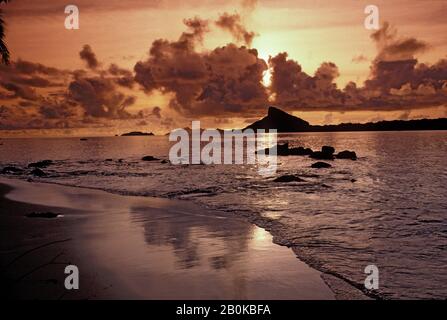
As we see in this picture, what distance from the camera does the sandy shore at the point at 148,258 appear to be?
8562 millimetres

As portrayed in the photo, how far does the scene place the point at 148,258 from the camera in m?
11.0

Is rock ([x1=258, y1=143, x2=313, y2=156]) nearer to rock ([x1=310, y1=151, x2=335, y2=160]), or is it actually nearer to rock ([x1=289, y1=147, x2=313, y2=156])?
rock ([x1=289, y1=147, x2=313, y2=156])

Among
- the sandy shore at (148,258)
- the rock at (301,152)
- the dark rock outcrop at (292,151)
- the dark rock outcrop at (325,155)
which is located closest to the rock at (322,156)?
the dark rock outcrop at (325,155)

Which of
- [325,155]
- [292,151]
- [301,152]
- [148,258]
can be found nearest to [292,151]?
[292,151]

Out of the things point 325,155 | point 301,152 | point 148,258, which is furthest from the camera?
point 301,152

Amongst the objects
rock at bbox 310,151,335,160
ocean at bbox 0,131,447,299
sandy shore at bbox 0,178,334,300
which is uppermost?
rock at bbox 310,151,335,160

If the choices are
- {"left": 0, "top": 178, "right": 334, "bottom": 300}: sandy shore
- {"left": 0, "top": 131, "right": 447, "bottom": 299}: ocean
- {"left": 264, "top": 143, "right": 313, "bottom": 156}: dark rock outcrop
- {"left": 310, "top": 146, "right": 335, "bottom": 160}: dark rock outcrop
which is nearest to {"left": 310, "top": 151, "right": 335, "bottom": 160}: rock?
{"left": 310, "top": 146, "right": 335, "bottom": 160}: dark rock outcrop

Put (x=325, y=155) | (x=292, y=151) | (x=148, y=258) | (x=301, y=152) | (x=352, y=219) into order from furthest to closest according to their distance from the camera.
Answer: (x=292, y=151) < (x=301, y=152) < (x=325, y=155) < (x=352, y=219) < (x=148, y=258)

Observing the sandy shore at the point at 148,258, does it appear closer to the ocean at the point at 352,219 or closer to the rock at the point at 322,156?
the ocean at the point at 352,219

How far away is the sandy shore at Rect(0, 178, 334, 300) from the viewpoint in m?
8.56

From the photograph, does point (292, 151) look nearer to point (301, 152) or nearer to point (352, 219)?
point (301, 152)

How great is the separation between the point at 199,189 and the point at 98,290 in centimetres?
2146
